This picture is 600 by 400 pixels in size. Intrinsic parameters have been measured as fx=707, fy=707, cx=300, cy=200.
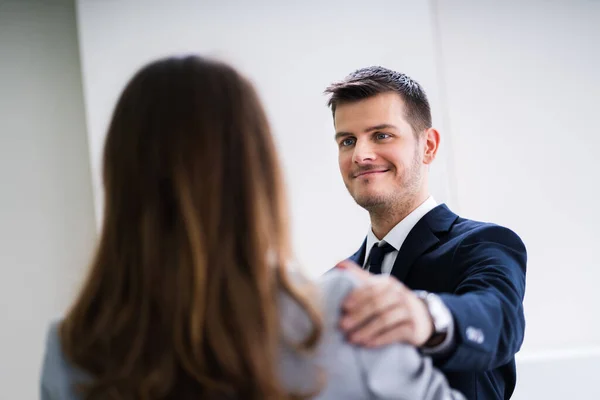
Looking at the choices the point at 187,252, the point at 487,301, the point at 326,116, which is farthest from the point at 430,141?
the point at 326,116

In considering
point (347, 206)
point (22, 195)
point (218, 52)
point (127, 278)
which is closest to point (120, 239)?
point (127, 278)

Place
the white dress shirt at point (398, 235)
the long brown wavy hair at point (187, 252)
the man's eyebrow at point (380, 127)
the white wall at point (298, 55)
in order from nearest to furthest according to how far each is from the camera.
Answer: the long brown wavy hair at point (187, 252)
the white dress shirt at point (398, 235)
the man's eyebrow at point (380, 127)
the white wall at point (298, 55)

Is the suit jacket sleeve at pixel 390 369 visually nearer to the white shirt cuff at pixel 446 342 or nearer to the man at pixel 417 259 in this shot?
the man at pixel 417 259

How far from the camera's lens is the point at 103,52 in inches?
142

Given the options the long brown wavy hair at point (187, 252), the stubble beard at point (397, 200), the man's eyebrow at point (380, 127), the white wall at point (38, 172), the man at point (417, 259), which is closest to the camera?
the long brown wavy hair at point (187, 252)

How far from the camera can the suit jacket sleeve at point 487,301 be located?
119 cm

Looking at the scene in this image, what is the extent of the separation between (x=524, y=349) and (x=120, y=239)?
3.18m

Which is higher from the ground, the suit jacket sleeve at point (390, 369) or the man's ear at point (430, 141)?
the man's ear at point (430, 141)

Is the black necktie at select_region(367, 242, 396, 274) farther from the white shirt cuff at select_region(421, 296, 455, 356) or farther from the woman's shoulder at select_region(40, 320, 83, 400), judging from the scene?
the woman's shoulder at select_region(40, 320, 83, 400)

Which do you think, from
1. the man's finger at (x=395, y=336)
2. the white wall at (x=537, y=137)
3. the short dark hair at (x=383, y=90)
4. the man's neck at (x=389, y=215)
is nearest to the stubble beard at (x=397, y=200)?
the man's neck at (x=389, y=215)

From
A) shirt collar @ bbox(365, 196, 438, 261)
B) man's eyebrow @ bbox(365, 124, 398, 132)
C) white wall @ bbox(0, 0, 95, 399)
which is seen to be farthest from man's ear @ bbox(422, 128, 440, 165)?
white wall @ bbox(0, 0, 95, 399)

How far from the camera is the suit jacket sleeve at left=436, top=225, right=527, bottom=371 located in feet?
3.92

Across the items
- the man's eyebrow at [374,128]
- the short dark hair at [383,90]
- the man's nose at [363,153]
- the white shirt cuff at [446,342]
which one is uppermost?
the short dark hair at [383,90]

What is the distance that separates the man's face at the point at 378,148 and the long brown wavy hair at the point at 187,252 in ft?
3.53
